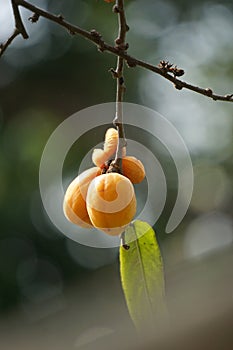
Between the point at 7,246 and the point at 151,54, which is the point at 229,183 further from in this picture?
the point at 7,246

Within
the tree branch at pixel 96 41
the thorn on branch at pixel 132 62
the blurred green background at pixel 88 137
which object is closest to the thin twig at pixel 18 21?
the tree branch at pixel 96 41

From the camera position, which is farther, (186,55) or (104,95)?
(186,55)

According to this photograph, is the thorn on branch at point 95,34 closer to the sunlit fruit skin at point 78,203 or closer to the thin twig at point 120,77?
the thin twig at point 120,77

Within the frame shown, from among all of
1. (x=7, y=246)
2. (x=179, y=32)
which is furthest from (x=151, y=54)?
(x=7, y=246)

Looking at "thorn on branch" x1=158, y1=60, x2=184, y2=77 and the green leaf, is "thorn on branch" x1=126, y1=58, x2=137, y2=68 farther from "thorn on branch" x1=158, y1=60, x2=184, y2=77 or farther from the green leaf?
the green leaf

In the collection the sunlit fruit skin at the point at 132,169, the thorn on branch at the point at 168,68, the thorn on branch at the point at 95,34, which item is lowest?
the sunlit fruit skin at the point at 132,169

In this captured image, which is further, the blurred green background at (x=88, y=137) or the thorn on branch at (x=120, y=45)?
the blurred green background at (x=88, y=137)

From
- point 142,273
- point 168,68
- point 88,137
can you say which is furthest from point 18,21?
point 88,137
